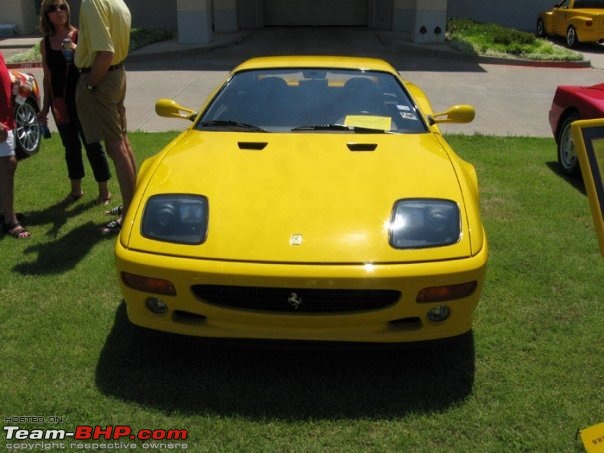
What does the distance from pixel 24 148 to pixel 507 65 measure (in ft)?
37.3

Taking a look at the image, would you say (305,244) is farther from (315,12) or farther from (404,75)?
(315,12)

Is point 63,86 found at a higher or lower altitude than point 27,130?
higher

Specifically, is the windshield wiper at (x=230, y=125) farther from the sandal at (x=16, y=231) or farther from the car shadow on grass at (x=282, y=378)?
the sandal at (x=16, y=231)

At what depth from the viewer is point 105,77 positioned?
4.38 metres

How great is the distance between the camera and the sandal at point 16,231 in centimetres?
467

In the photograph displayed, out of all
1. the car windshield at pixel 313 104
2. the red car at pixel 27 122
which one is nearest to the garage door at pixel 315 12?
the red car at pixel 27 122

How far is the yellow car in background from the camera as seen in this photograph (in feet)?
55.4

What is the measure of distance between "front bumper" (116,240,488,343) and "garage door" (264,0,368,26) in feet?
68.6

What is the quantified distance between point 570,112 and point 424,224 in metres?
4.01

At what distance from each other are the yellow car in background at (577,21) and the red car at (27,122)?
15.3 meters

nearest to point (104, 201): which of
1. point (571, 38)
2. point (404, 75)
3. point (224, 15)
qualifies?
point (404, 75)

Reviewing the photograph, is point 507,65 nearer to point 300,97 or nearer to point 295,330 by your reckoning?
point 300,97

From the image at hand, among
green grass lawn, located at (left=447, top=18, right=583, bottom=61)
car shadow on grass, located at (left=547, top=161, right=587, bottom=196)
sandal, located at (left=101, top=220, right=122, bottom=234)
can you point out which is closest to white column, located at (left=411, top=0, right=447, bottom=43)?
green grass lawn, located at (left=447, top=18, right=583, bottom=61)

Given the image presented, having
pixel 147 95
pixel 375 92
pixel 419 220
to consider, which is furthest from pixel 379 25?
pixel 419 220
